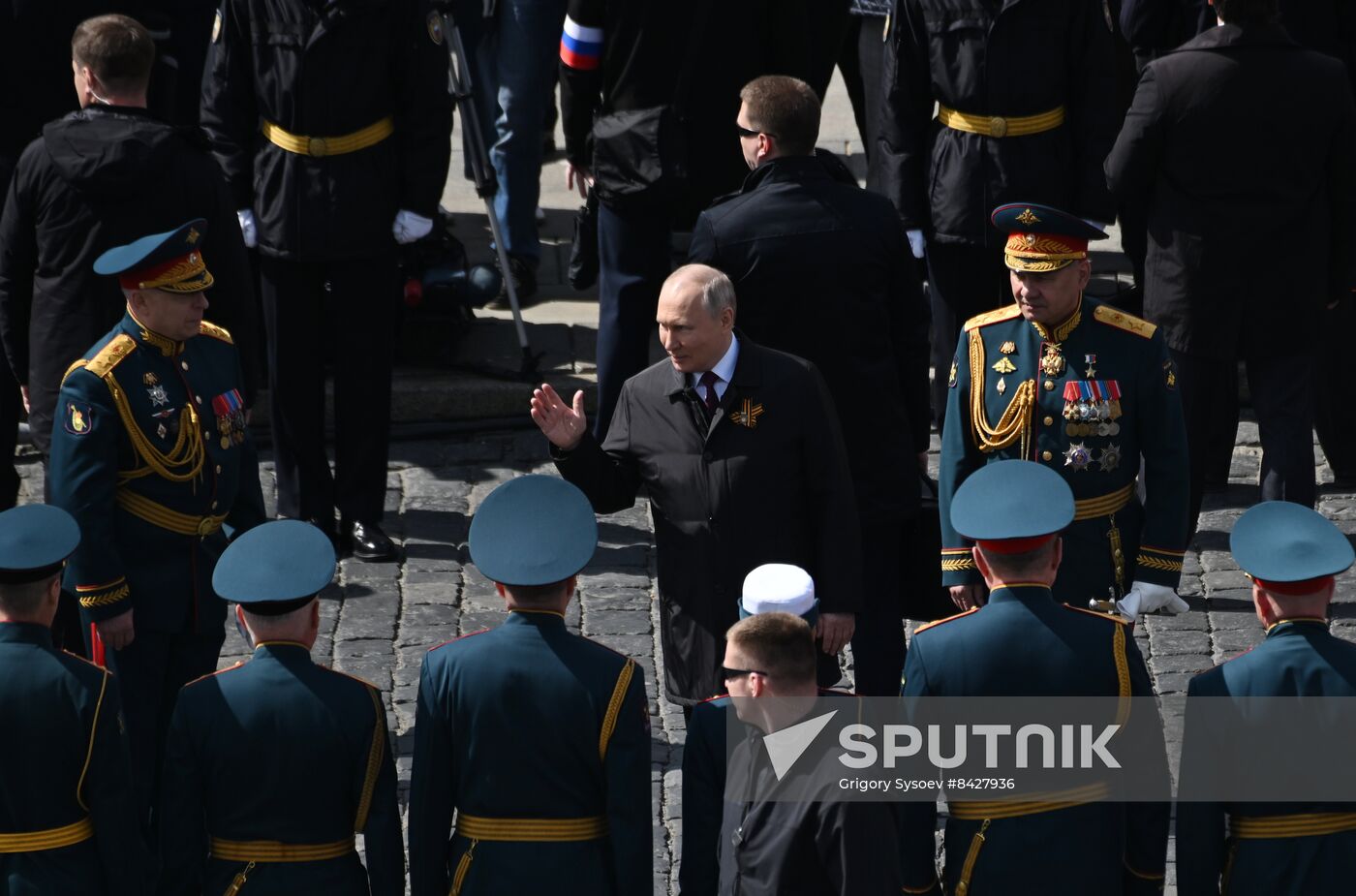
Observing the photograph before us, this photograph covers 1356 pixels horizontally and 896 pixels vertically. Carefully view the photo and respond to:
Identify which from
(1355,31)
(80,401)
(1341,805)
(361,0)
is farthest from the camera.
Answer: (1355,31)

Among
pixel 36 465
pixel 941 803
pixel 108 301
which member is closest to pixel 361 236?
pixel 108 301

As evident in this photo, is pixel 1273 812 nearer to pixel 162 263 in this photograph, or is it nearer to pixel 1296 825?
pixel 1296 825

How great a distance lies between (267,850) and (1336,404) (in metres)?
5.65

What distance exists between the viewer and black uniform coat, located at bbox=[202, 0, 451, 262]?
8047 mm

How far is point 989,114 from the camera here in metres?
8.02

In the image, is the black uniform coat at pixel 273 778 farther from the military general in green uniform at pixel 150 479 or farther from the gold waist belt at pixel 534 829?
the military general in green uniform at pixel 150 479

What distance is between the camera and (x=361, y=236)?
823 centimetres

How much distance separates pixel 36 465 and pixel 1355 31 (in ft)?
19.5

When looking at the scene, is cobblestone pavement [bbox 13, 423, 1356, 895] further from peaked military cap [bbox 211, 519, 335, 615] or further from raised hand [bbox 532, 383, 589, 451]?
peaked military cap [bbox 211, 519, 335, 615]

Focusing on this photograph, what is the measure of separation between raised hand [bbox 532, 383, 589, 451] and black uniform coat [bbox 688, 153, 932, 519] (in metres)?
0.90

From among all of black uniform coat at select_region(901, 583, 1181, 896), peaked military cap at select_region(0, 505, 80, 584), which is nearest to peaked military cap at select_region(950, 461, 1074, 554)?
black uniform coat at select_region(901, 583, 1181, 896)

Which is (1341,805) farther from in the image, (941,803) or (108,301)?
(108,301)

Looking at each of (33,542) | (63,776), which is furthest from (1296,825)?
(33,542)

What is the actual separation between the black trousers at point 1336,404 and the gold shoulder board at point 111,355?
5.05 metres
